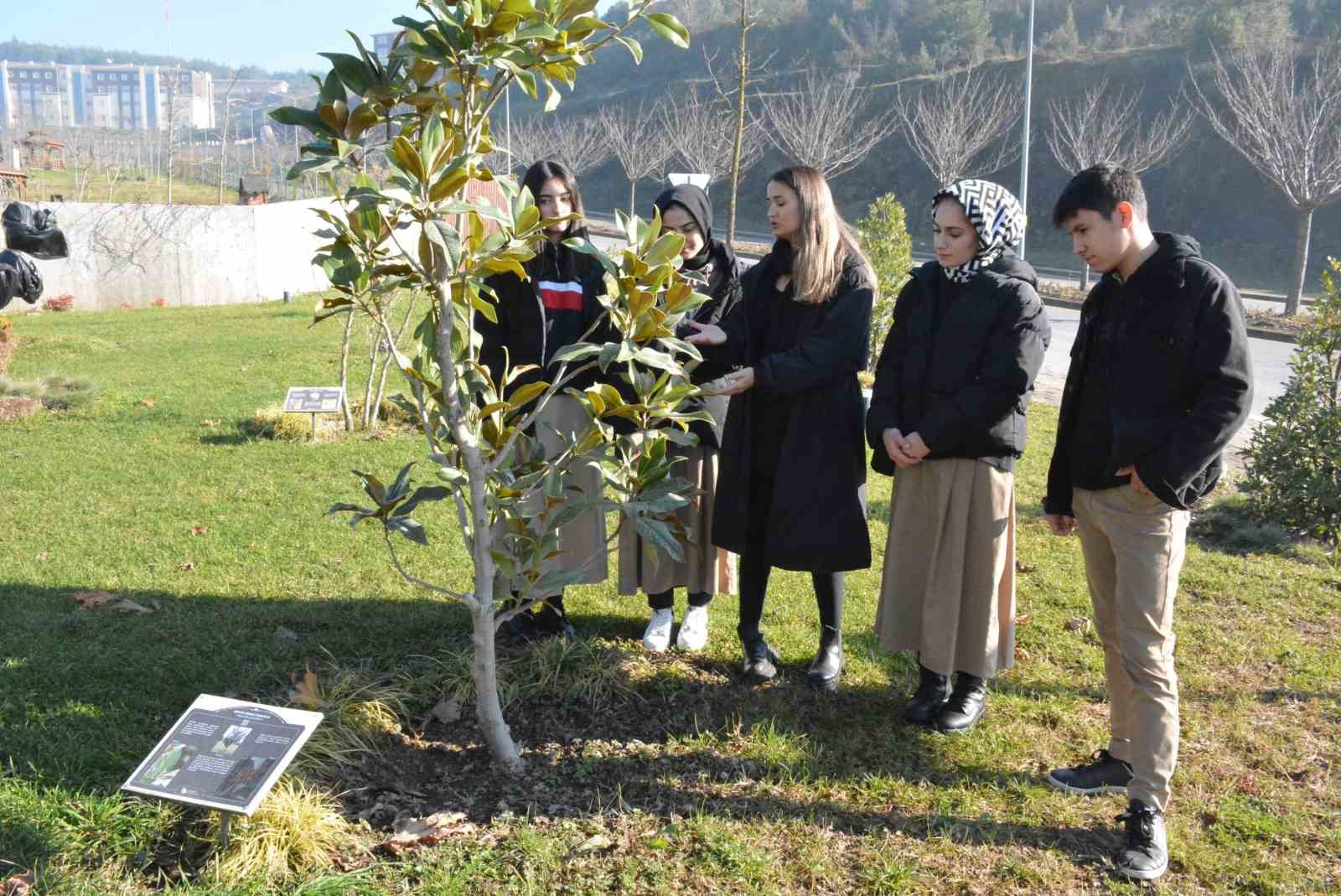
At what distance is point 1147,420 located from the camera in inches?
115

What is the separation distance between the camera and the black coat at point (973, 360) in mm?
3387

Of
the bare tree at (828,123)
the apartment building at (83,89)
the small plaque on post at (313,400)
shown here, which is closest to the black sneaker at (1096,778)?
the small plaque on post at (313,400)

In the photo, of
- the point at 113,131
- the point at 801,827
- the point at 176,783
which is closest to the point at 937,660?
the point at 801,827

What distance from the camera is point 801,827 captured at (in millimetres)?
3102

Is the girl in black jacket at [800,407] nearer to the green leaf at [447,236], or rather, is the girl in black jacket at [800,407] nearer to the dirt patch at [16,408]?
the green leaf at [447,236]

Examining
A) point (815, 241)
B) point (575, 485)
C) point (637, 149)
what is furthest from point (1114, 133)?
point (575, 485)

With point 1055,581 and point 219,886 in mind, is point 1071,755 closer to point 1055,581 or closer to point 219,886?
point 1055,581

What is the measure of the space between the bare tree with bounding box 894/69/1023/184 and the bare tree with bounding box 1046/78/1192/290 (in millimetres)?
1986

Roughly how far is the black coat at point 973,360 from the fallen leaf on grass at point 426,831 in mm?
1884

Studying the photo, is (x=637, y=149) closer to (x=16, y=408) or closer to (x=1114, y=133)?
(x=1114, y=133)

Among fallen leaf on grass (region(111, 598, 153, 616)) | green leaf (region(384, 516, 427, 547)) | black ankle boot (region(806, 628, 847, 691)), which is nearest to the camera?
green leaf (region(384, 516, 427, 547))

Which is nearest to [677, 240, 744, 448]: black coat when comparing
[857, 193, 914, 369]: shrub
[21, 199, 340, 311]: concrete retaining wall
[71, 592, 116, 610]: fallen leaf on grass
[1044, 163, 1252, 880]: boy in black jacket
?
[1044, 163, 1252, 880]: boy in black jacket

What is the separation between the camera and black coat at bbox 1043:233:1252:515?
275 cm

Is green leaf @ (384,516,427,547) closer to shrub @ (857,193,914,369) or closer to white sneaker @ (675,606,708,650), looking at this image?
white sneaker @ (675,606,708,650)
